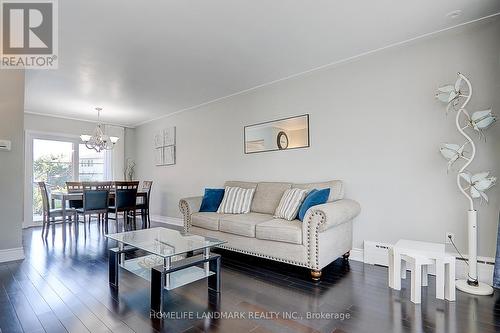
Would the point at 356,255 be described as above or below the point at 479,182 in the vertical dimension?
below

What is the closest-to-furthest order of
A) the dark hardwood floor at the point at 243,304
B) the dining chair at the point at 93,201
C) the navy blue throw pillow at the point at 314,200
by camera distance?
the dark hardwood floor at the point at 243,304, the navy blue throw pillow at the point at 314,200, the dining chair at the point at 93,201

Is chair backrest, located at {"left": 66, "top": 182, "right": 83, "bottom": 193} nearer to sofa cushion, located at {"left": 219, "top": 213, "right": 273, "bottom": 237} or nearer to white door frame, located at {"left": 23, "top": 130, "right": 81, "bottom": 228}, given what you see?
white door frame, located at {"left": 23, "top": 130, "right": 81, "bottom": 228}

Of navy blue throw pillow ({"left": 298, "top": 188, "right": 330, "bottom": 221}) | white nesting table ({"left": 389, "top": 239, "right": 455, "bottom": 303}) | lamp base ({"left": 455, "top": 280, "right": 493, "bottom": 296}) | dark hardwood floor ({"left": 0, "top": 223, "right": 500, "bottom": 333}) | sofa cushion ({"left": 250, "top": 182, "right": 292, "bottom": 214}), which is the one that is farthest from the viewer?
sofa cushion ({"left": 250, "top": 182, "right": 292, "bottom": 214})

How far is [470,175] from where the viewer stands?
92.9 inches

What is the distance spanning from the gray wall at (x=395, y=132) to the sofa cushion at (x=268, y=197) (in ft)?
0.76

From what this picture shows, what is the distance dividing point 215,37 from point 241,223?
201cm

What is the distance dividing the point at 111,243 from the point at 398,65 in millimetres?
4371

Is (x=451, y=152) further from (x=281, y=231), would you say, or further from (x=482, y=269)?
(x=281, y=231)

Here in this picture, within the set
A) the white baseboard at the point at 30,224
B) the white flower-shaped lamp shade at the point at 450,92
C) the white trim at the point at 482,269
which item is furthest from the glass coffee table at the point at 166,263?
A: the white baseboard at the point at 30,224

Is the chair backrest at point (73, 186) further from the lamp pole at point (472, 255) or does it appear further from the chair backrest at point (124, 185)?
the lamp pole at point (472, 255)

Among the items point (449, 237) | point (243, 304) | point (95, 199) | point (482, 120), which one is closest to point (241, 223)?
point (243, 304)

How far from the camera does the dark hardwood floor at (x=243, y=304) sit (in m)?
1.77

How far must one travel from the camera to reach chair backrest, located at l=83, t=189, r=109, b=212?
4441 millimetres

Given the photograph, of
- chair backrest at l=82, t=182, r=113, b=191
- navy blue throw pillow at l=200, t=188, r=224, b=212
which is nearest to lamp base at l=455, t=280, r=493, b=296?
navy blue throw pillow at l=200, t=188, r=224, b=212
